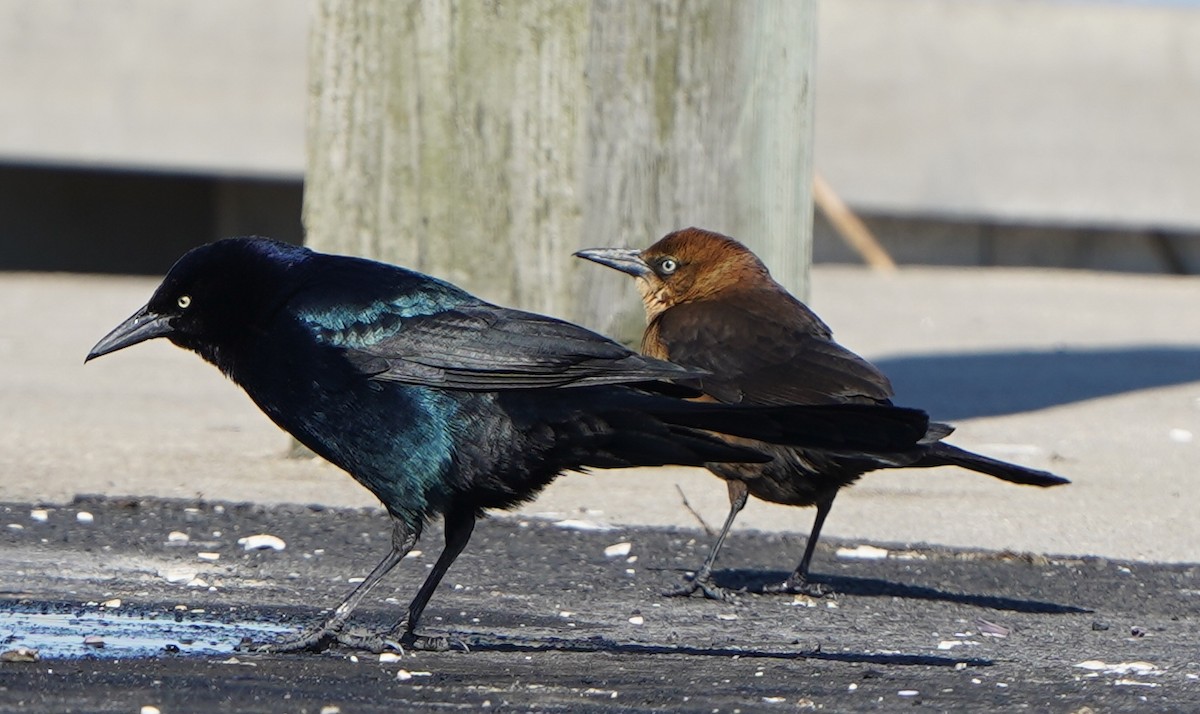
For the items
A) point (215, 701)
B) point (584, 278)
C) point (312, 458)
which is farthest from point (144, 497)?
point (215, 701)

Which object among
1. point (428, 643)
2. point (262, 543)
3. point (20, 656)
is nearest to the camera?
point (20, 656)

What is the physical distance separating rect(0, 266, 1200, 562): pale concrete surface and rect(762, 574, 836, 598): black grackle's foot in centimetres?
73

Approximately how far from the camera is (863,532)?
5.77 metres

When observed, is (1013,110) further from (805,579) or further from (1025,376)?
(805,579)

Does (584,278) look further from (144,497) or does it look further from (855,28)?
(855,28)

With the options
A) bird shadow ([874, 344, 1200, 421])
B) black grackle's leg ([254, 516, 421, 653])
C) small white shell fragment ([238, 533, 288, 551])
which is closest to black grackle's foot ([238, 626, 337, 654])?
black grackle's leg ([254, 516, 421, 653])

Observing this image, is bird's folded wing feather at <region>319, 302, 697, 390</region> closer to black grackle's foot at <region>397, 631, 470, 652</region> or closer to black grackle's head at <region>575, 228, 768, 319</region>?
black grackle's foot at <region>397, 631, 470, 652</region>

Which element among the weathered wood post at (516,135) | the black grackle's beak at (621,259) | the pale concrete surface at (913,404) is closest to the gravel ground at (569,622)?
the pale concrete surface at (913,404)

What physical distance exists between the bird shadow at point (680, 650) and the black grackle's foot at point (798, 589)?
0.69 meters

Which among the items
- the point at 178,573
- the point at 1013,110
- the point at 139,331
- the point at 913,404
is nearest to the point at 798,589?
the point at 178,573

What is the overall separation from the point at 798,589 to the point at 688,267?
1.06 metres

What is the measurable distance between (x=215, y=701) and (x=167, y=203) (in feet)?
38.3

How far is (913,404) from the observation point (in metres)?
8.02

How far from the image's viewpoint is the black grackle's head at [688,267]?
5.42 meters
